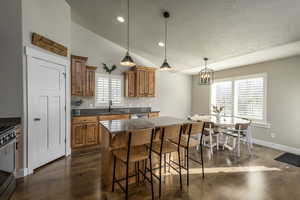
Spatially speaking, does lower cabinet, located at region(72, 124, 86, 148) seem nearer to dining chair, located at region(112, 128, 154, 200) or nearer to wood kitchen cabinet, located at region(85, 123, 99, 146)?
wood kitchen cabinet, located at region(85, 123, 99, 146)

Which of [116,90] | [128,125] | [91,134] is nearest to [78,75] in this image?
[116,90]

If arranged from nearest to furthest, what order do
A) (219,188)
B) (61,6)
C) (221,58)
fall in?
(219,188), (61,6), (221,58)

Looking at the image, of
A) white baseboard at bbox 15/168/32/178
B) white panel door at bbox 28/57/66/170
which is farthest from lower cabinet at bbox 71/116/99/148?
white baseboard at bbox 15/168/32/178

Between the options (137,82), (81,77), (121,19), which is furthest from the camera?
(137,82)

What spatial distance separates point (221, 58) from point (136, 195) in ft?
13.2

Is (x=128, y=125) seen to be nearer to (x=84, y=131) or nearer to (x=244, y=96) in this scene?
(x=84, y=131)

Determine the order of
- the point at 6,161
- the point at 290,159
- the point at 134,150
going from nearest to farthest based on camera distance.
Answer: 1. the point at 6,161
2. the point at 134,150
3. the point at 290,159

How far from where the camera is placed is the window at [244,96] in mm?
4348

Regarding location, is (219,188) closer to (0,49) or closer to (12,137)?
(12,137)

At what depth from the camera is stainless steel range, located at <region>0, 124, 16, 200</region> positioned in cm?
160

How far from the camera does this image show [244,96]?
188 inches

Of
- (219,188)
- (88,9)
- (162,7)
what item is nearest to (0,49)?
(88,9)

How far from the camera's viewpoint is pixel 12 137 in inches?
75.8

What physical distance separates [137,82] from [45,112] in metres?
2.83
